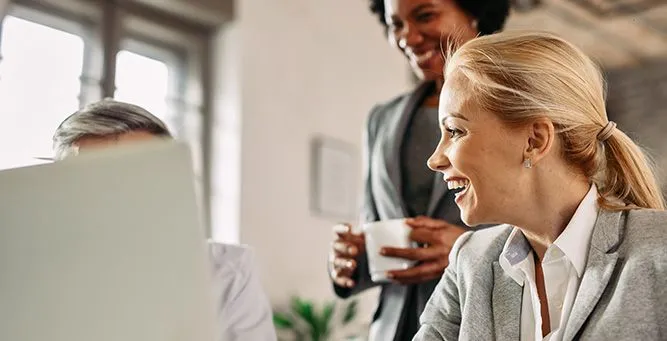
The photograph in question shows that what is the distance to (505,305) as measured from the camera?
971 mm

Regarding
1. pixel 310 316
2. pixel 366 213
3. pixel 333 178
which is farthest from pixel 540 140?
pixel 333 178

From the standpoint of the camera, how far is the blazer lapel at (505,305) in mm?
944

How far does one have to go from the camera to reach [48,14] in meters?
2.89

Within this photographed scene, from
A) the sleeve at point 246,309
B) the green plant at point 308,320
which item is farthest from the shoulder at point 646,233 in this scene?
the green plant at point 308,320

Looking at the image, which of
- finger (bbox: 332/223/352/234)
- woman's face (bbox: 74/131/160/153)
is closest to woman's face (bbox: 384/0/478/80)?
finger (bbox: 332/223/352/234)

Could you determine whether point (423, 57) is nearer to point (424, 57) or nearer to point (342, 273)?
point (424, 57)

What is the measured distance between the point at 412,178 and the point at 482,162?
49 cm

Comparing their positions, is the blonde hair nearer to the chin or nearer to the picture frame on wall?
the chin

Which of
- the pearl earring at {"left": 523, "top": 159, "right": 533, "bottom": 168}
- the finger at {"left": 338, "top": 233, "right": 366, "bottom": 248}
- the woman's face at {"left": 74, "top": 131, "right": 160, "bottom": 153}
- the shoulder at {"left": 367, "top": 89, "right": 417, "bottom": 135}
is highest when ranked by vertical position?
the shoulder at {"left": 367, "top": 89, "right": 417, "bottom": 135}

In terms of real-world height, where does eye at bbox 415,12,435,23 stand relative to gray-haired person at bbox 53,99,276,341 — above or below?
above

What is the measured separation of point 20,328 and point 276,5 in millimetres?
3086

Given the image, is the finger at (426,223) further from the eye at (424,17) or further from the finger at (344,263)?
the eye at (424,17)

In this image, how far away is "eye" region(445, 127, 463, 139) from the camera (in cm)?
101

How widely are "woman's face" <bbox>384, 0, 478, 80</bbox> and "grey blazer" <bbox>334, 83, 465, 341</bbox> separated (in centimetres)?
5
